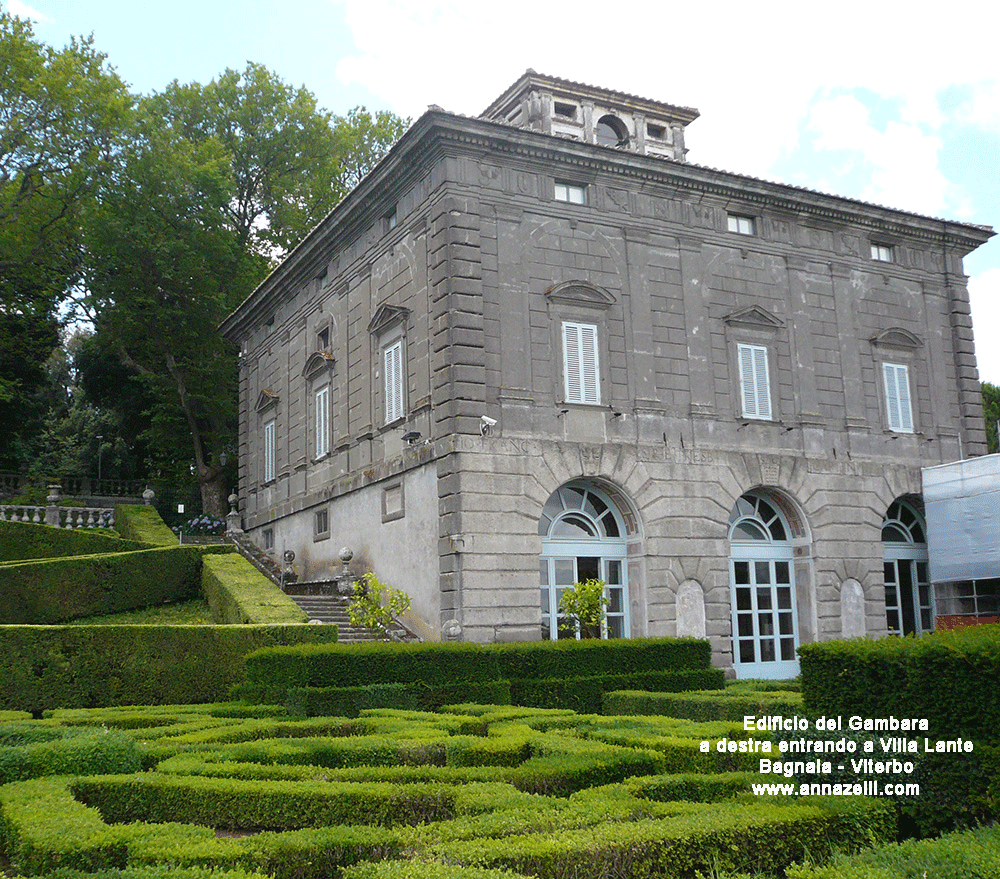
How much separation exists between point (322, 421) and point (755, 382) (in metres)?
11.5

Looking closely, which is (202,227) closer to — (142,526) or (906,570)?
(142,526)

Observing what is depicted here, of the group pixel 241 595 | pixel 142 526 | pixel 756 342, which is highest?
pixel 756 342

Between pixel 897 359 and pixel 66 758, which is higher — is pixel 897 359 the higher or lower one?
the higher one

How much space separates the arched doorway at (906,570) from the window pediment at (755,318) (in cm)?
586

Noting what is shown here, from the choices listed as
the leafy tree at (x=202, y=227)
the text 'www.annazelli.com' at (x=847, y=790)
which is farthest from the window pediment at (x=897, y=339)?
the leafy tree at (x=202, y=227)

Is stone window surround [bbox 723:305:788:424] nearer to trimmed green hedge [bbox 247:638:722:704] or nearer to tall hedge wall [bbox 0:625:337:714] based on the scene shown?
trimmed green hedge [bbox 247:638:722:704]

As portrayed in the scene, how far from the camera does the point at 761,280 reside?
24.4 metres

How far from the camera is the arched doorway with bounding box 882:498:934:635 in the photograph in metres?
25.2

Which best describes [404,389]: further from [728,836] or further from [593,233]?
[728,836]

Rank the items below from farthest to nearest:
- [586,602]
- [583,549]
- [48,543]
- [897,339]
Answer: [48,543] < [897,339] < [583,549] < [586,602]

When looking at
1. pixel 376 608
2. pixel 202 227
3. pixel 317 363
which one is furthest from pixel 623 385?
pixel 202 227

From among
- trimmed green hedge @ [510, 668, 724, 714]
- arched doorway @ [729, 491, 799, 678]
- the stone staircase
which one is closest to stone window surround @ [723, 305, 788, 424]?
arched doorway @ [729, 491, 799, 678]

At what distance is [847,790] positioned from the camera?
278 inches

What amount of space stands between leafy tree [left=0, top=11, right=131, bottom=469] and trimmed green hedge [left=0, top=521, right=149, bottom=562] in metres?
9.90
